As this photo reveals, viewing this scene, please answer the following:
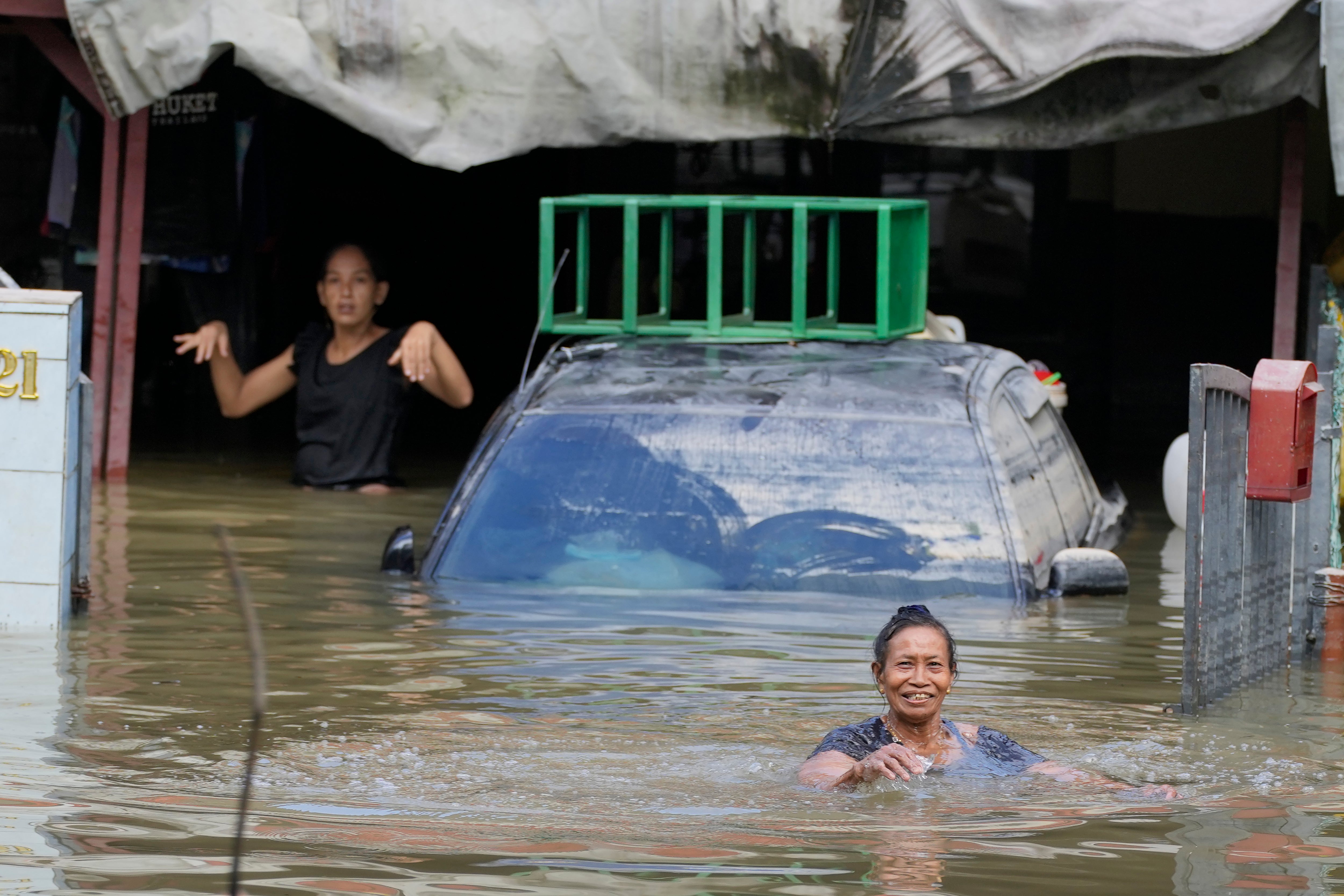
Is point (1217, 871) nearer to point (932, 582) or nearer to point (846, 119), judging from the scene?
point (932, 582)

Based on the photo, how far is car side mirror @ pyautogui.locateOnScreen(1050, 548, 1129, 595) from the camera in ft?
24.2

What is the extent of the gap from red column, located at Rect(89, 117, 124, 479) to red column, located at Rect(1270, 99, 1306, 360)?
595 centimetres

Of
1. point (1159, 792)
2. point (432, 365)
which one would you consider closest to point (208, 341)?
point (432, 365)

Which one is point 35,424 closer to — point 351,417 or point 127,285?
point 351,417

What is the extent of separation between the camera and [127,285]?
37.0 feet

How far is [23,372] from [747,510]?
2483 mm

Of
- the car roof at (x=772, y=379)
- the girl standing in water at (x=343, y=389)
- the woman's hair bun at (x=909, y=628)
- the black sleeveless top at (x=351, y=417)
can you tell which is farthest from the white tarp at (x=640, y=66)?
the woman's hair bun at (x=909, y=628)

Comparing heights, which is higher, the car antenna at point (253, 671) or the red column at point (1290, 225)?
the red column at point (1290, 225)

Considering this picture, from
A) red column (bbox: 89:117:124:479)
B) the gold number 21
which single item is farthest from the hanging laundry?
the gold number 21

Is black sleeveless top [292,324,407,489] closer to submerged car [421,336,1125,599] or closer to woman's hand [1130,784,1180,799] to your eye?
submerged car [421,336,1125,599]

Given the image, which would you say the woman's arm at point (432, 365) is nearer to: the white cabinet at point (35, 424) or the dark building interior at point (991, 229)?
the white cabinet at point (35, 424)

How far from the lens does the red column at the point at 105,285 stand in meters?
11.1

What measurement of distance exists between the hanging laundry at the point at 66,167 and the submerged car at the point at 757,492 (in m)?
5.09

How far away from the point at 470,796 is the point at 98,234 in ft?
24.5
